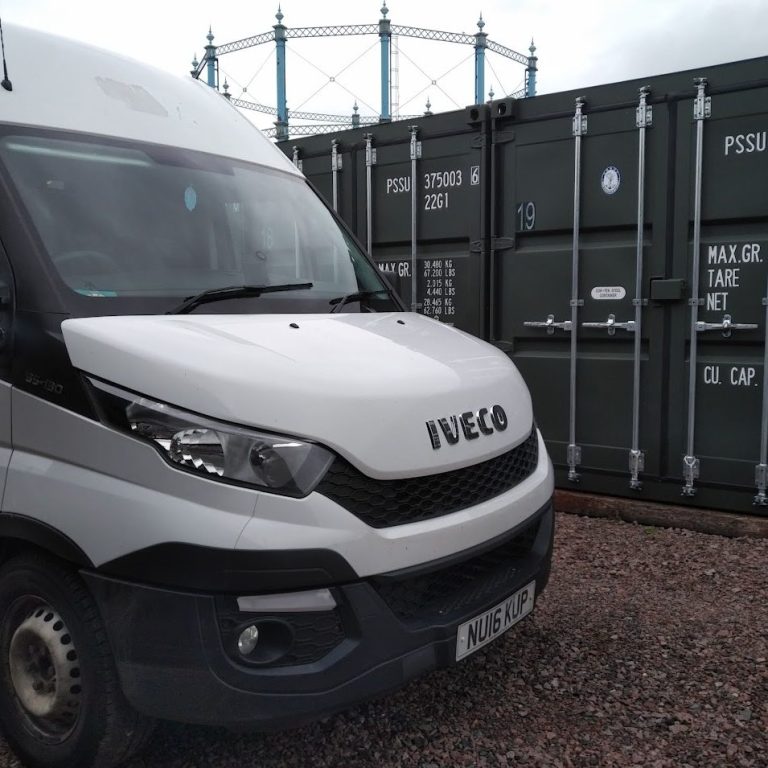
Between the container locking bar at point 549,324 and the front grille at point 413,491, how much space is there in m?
2.80

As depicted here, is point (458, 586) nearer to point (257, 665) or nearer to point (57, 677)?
point (257, 665)

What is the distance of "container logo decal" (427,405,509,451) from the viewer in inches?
99.6

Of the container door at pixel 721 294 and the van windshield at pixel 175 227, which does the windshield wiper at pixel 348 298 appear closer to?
the van windshield at pixel 175 227

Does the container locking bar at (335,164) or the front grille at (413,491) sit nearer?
the front grille at (413,491)

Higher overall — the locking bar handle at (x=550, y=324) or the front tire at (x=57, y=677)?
the locking bar handle at (x=550, y=324)

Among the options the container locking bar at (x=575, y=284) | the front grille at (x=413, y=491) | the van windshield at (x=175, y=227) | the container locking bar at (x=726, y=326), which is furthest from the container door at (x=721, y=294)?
the front grille at (x=413, y=491)

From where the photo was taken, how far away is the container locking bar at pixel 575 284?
17.6 ft

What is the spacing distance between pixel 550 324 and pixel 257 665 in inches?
153

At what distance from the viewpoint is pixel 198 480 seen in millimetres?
2209

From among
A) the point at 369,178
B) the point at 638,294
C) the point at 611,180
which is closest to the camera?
the point at 638,294

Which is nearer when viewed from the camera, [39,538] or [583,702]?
[39,538]

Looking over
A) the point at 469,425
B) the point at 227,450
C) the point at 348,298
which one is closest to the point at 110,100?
the point at 348,298

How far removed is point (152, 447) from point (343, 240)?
1850 mm

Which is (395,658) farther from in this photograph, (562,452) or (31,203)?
(562,452)
